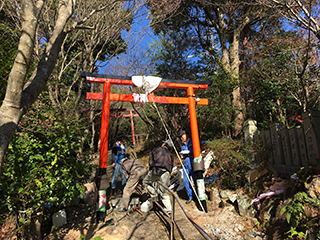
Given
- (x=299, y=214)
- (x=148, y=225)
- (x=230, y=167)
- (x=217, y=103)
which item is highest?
(x=217, y=103)

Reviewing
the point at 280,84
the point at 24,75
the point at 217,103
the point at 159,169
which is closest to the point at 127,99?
the point at 159,169

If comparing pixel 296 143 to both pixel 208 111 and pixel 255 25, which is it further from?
pixel 255 25

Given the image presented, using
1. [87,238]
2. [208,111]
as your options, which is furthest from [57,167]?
[208,111]

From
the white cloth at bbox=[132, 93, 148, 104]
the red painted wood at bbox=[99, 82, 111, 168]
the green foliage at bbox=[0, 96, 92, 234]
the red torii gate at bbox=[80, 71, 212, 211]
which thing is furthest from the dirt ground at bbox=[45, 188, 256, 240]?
the white cloth at bbox=[132, 93, 148, 104]

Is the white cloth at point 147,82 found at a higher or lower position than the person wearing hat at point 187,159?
higher

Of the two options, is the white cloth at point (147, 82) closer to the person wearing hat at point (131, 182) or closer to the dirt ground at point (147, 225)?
the person wearing hat at point (131, 182)

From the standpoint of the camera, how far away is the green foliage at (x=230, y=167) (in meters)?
5.53

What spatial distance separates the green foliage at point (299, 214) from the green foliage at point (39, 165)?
3.58m

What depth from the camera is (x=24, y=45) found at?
6.96 feet

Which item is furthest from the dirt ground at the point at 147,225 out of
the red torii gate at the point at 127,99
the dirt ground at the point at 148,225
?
the red torii gate at the point at 127,99

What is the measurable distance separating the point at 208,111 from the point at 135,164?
4.24 m

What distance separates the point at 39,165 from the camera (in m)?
3.51

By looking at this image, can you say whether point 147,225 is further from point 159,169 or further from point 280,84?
point 280,84

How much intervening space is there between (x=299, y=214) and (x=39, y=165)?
4310 mm
